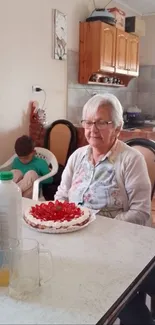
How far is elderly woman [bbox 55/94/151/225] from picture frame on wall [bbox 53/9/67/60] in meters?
1.99

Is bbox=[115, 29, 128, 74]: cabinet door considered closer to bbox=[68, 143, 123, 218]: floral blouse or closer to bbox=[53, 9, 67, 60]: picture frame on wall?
bbox=[53, 9, 67, 60]: picture frame on wall

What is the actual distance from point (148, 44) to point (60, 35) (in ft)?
6.95

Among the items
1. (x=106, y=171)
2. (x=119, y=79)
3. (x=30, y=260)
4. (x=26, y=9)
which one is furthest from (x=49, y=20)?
(x=30, y=260)

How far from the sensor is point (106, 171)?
1.57 m

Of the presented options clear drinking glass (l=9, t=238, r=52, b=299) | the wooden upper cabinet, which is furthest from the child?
clear drinking glass (l=9, t=238, r=52, b=299)

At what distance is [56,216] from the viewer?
118cm

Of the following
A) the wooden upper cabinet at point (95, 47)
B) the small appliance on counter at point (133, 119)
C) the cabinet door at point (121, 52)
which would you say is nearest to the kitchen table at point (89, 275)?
the wooden upper cabinet at point (95, 47)

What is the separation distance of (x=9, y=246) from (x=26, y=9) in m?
2.71

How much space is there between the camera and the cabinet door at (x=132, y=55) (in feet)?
13.9

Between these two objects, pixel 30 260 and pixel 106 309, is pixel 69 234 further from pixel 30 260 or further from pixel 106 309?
pixel 106 309

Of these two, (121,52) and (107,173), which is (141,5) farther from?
(107,173)

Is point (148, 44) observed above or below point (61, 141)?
above

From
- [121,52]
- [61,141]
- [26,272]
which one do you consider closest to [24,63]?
[61,141]

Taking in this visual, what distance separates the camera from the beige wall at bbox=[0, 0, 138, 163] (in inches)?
114
